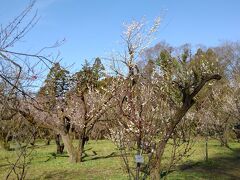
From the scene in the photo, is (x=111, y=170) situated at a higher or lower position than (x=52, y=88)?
lower

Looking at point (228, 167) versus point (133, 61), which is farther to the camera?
point (228, 167)

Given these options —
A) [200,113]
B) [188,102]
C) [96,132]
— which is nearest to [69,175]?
[188,102]

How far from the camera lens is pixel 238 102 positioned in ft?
80.5

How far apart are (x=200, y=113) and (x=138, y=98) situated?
2128cm

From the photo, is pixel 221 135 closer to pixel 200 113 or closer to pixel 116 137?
pixel 200 113

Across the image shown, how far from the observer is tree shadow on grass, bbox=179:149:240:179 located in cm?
1434

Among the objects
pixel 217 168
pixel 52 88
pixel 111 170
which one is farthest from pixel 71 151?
pixel 52 88

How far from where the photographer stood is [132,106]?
26.0 feet

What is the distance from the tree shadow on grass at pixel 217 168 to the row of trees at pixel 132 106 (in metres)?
0.98

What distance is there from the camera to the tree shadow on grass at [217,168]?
1434 centimetres

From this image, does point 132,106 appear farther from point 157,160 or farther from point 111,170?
point 111,170

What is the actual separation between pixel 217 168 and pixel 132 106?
31.0 feet

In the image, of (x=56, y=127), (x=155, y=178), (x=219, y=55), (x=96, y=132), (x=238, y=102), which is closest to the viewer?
(x=155, y=178)

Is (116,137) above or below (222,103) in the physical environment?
below
